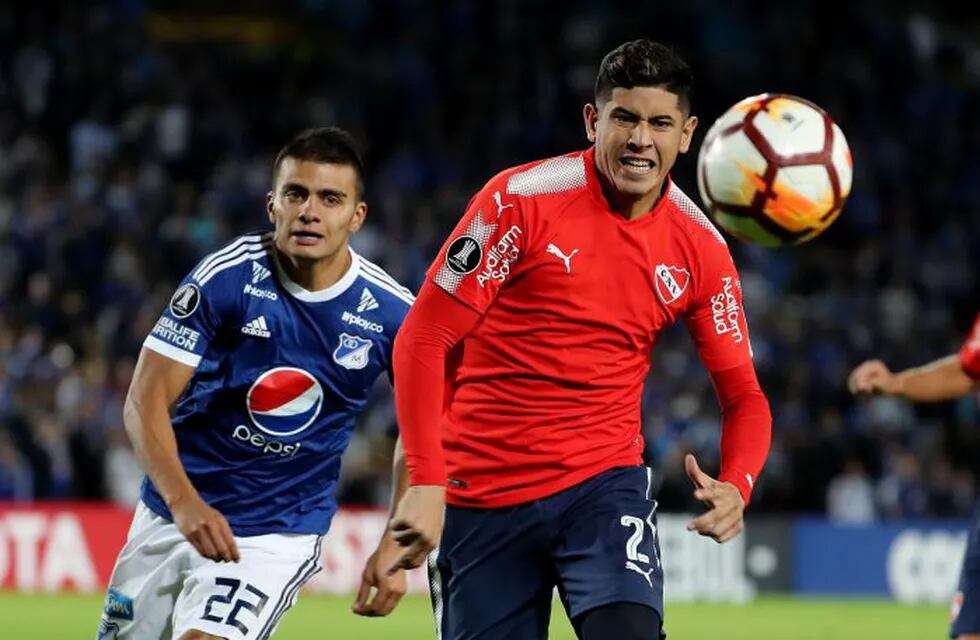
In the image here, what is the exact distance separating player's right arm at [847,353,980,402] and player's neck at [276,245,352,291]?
6.26 ft

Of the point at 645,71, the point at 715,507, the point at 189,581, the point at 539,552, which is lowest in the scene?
the point at 189,581

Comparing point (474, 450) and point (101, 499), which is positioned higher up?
point (474, 450)

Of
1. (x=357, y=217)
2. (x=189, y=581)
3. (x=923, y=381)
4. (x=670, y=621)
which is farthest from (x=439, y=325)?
(x=670, y=621)

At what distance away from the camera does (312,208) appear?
5934mm

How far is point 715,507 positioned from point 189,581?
6.16 feet

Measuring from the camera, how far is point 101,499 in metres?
15.9

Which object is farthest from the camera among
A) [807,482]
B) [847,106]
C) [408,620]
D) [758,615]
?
[847,106]

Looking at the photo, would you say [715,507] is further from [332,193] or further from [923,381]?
[923,381]

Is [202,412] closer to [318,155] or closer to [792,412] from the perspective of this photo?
[318,155]

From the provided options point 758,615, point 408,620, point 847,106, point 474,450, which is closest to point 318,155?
point 474,450

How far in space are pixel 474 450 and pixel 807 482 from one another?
12.8m

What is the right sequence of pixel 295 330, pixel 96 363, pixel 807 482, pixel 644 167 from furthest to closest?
pixel 807 482
pixel 96 363
pixel 295 330
pixel 644 167

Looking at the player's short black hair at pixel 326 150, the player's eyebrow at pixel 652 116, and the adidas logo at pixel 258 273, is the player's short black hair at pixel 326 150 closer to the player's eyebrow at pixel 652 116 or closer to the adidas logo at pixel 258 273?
the adidas logo at pixel 258 273

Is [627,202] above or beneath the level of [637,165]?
beneath
